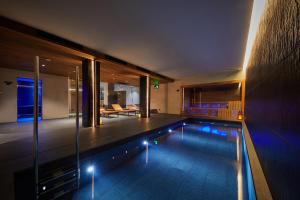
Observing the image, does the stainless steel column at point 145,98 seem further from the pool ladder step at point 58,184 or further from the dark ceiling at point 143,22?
the pool ladder step at point 58,184

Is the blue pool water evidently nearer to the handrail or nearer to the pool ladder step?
the pool ladder step

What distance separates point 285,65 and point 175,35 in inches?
117

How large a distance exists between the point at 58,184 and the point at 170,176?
6.57ft

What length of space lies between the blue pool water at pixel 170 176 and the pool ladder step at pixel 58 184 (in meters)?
0.33

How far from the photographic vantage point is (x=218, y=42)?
396 cm

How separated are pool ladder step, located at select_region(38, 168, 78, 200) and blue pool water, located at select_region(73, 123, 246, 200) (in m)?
0.33

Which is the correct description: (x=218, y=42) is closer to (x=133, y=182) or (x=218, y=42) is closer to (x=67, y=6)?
(x=67, y=6)

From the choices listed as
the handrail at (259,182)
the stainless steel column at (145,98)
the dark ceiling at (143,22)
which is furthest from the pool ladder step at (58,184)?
the stainless steel column at (145,98)

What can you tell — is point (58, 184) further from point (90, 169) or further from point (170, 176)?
point (170, 176)

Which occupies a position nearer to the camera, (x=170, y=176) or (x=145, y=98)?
(x=170, y=176)

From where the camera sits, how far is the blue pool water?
2.29 m

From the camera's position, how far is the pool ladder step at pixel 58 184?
1.85 metres

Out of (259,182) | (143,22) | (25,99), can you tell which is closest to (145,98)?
(143,22)

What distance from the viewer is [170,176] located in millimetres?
2824
